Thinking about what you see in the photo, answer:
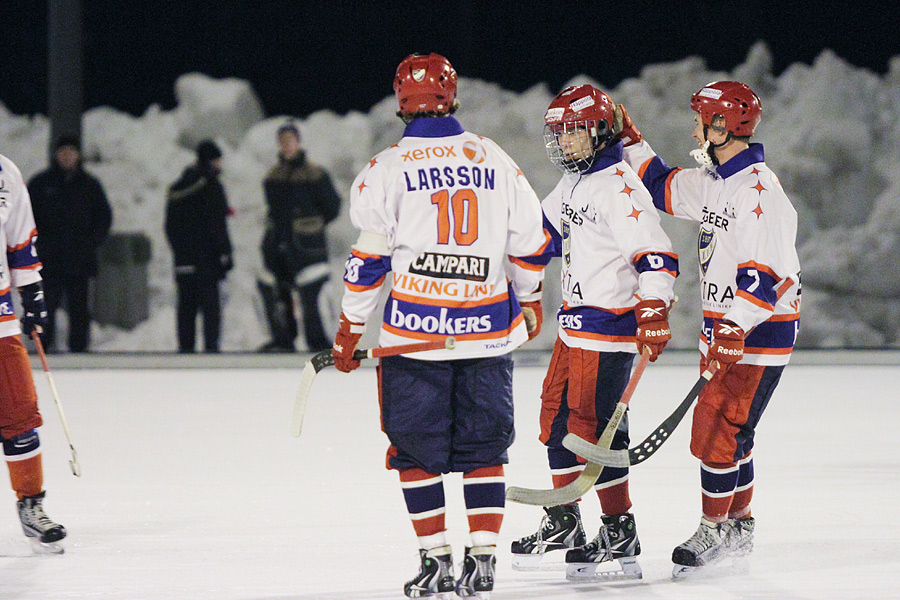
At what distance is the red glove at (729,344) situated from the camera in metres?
2.75

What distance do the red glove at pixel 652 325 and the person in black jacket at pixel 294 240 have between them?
4.82 metres

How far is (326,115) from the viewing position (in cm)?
754

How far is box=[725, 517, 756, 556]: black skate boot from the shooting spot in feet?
9.73

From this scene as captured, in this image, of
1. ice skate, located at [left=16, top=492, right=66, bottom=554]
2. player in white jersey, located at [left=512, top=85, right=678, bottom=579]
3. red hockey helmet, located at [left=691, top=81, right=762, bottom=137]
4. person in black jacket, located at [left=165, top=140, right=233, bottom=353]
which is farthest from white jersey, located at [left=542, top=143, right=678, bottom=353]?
person in black jacket, located at [left=165, top=140, right=233, bottom=353]

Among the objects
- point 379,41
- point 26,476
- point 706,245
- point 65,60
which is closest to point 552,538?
point 706,245

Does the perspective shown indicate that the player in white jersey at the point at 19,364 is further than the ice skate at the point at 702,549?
Yes

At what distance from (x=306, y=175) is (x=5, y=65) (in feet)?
6.91

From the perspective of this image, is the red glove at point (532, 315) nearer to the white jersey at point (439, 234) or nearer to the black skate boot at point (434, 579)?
the white jersey at point (439, 234)

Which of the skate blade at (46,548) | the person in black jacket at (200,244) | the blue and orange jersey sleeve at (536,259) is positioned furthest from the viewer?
the person in black jacket at (200,244)

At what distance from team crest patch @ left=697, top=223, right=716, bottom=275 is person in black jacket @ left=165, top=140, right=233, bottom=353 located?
15.8 ft

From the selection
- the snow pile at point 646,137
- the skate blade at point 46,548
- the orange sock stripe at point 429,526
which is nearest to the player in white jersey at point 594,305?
the orange sock stripe at point 429,526

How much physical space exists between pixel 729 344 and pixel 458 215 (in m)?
0.74

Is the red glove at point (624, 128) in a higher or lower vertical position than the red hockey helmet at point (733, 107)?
lower

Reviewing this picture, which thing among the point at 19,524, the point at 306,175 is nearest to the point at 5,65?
the point at 306,175
